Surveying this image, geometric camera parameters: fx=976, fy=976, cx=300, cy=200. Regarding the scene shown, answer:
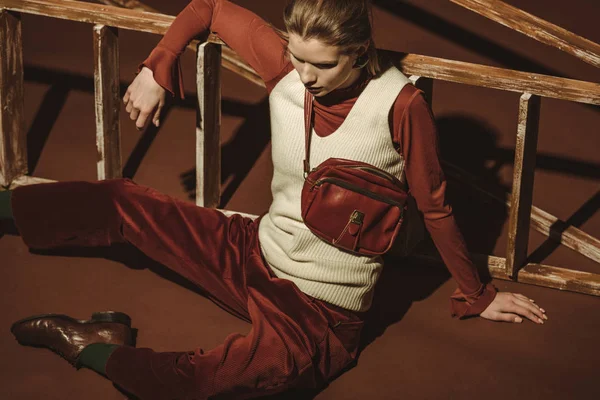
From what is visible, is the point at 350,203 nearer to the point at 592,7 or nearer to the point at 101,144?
the point at 101,144

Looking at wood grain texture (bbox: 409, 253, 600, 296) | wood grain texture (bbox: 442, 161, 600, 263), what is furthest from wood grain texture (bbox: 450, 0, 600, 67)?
wood grain texture (bbox: 409, 253, 600, 296)

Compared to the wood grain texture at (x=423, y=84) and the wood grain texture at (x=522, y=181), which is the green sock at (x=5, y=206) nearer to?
the wood grain texture at (x=423, y=84)

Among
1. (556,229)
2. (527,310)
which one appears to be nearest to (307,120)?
(527,310)

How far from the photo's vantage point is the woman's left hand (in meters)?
2.93

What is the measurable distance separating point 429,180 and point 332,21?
1.71ft

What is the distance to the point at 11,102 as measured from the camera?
347 cm

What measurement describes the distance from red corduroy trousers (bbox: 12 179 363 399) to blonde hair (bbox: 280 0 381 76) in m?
0.72

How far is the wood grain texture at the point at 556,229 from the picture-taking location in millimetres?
3297

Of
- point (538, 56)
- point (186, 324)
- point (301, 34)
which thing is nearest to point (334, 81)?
point (301, 34)

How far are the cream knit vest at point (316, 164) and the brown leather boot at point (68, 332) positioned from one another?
0.49m

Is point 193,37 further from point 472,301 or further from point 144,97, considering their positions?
point 472,301

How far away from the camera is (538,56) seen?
4.52 metres

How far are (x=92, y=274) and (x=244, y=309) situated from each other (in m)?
0.57

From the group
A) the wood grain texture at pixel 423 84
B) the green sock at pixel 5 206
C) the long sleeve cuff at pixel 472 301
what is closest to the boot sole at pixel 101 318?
the green sock at pixel 5 206
